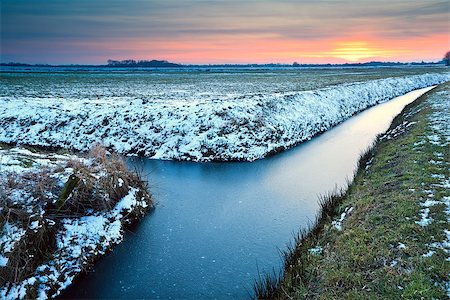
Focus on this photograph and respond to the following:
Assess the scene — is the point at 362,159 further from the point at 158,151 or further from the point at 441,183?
the point at 158,151

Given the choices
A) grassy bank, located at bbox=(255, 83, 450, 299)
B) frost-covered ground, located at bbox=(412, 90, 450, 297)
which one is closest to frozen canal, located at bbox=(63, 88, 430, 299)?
grassy bank, located at bbox=(255, 83, 450, 299)

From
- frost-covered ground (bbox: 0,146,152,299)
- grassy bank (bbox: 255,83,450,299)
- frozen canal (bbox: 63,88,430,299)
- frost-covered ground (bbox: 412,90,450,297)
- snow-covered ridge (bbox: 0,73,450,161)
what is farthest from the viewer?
snow-covered ridge (bbox: 0,73,450,161)

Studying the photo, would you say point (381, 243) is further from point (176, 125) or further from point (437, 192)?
point (176, 125)

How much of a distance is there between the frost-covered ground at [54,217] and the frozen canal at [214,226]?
1.63 feet

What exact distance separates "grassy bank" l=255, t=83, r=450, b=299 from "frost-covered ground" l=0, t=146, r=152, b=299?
15.2ft

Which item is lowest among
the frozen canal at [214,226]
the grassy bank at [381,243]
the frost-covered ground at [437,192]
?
the frozen canal at [214,226]

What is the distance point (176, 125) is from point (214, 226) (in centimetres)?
1067

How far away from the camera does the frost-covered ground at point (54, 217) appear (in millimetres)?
7336

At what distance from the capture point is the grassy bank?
Result: 5.81 m

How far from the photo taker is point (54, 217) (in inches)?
339

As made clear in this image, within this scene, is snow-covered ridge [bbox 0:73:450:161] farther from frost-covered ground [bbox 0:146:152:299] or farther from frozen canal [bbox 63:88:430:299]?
frost-covered ground [bbox 0:146:152:299]

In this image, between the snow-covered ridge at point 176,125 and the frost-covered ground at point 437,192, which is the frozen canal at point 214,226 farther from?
the frost-covered ground at point 437,192

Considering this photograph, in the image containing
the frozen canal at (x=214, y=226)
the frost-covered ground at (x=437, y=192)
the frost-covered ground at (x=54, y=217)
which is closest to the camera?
the frost-covered ground at (x=437, y=192)

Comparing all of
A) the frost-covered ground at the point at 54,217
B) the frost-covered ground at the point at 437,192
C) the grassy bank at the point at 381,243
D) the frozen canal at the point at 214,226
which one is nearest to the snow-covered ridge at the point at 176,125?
the frozen canal at the point at 214,226
